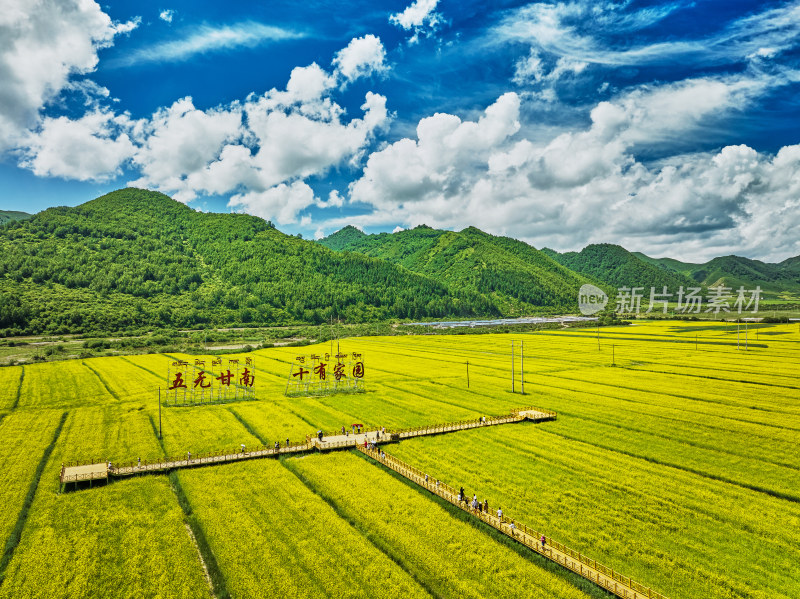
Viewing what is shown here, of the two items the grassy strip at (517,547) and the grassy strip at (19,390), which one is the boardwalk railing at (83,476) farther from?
the grassy strip at (19,390)

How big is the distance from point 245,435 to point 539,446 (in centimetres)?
3042

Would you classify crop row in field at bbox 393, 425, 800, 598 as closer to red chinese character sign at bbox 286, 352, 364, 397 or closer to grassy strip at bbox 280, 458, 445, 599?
grassy strip at bbox 280, 458, 445, 599

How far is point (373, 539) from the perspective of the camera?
1116 inches

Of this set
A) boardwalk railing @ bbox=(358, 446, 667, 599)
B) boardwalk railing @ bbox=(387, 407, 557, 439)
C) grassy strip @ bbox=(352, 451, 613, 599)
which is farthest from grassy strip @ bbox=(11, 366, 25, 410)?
boardwalk railing @ bbox=(358, 446, 667, 599)

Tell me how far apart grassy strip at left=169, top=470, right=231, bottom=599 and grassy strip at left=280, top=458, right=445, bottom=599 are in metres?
8.27

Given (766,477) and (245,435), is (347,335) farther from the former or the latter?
(766,477)

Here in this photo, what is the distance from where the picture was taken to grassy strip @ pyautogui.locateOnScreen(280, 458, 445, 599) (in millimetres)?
24109

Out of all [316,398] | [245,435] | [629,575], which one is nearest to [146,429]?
[245,435]

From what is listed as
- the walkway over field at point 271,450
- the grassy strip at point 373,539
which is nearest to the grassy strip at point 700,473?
the walkway over field at point 271,450

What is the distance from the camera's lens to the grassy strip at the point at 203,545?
23.9 m

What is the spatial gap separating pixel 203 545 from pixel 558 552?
2052cm

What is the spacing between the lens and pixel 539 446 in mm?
44938

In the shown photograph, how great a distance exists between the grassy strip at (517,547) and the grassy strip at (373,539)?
5.93 m

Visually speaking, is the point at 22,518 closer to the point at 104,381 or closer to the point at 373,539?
the point at 373,539
